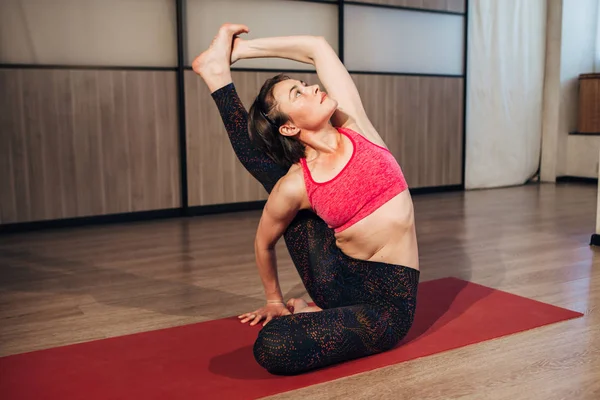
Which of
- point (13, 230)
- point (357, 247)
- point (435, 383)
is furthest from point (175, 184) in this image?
point (435, 383)

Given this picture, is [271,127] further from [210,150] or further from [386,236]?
[210,150]

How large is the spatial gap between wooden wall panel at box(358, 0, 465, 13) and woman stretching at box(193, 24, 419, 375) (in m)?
3.24

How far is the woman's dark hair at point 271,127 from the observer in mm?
1771

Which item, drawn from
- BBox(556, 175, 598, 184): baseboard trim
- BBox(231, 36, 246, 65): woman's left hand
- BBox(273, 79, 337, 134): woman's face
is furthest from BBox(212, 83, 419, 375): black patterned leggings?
BBox(556, 175, 598, 184): baseboard trim

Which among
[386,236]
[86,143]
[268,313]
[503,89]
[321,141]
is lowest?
[268,313]

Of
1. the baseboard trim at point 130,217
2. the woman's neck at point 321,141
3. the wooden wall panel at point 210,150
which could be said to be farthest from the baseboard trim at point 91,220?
the woman's neck at point 321,141

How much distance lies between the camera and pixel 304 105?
1.73 metres

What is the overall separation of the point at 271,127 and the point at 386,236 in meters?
0.44

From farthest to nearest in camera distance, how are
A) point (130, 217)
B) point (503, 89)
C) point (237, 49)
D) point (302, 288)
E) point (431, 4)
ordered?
1. point (503, 89)
2. point (431, 4)
3. point (130, 217)
4. point (302, 288)
5. point (237, 49)

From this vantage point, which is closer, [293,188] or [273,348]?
[273,348]

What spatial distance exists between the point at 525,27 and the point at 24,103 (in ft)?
14.0

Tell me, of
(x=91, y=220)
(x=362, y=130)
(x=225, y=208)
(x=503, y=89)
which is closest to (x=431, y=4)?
(x=503, y=89)

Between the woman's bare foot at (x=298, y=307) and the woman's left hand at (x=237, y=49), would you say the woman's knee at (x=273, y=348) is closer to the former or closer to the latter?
the woman's bare foot at (x=298, y=307)

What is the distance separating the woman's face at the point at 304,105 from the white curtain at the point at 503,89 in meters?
4.13
